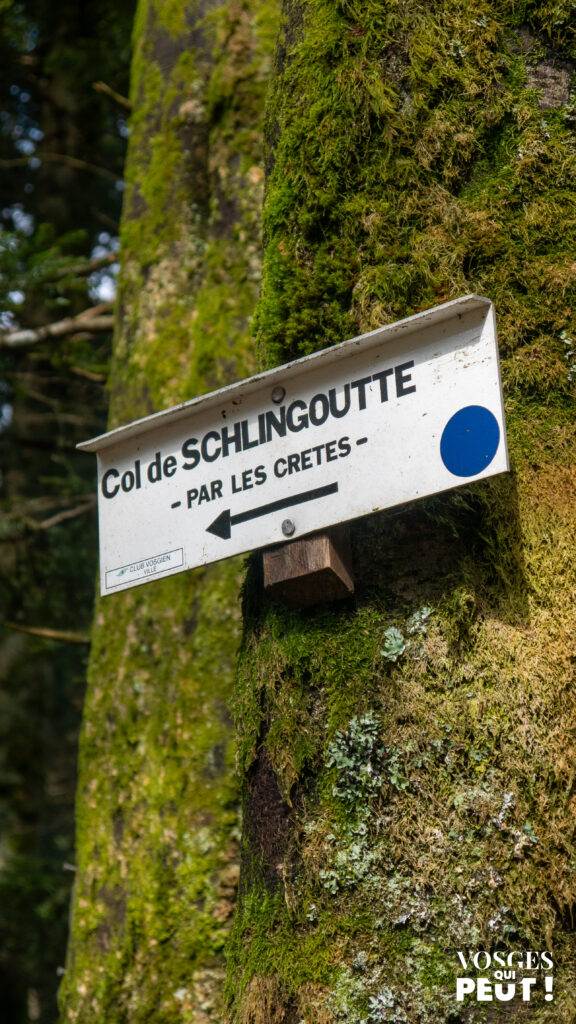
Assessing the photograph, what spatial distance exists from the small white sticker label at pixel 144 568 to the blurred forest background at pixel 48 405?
309 cm

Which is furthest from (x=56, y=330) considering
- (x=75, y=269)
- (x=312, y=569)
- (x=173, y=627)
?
(x=312, y=569)

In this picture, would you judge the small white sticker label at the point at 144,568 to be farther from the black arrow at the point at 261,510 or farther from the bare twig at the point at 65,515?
the bare twig at the point at 65,515

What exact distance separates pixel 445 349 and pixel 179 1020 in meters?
2.52

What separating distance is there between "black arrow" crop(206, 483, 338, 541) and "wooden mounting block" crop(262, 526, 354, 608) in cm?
7

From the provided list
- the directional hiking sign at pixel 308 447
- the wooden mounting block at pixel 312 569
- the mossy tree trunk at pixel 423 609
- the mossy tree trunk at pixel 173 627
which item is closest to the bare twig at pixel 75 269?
the mossy tree trunk at pixel 173 627

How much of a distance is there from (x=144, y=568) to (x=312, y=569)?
0.48 metres

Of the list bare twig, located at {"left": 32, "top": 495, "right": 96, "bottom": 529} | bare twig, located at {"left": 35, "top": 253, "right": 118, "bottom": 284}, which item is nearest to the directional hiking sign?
bare twig, located at {"left": 32, "top": 495, "right": 96, "bottom": 529}

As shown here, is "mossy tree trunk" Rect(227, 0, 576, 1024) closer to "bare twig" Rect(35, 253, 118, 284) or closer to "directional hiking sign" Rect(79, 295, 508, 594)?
"directional hiking sign" Rect(79, 295, 508, 594)

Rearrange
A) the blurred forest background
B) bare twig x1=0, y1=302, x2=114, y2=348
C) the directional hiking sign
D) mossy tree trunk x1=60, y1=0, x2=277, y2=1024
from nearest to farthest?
1. the directional hiking sign
2. mossy tree trunk x1=60, y1=0, x2=277, y2=1024
3. bare twig x1=0, y1=302, x2=114, y2=348
4. the blurred forest background

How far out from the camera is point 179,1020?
3318 millimetres

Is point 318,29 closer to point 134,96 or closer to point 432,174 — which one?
point 432,174

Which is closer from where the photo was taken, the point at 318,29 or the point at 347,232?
the point at 347,232

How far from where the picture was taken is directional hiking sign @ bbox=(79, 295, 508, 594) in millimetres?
1726

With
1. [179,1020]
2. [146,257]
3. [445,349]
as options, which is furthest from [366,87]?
[179,1020]
